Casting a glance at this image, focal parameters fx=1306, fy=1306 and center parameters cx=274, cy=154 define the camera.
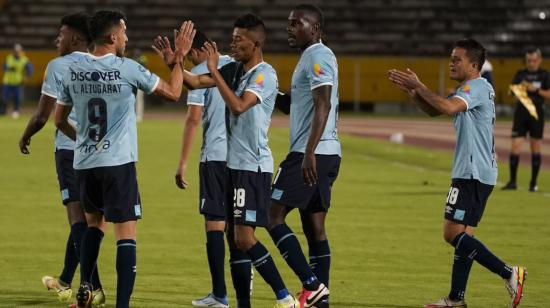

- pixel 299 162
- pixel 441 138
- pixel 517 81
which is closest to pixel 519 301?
pixel 299 162

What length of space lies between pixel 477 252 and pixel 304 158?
5.20ft

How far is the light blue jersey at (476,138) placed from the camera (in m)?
9.41

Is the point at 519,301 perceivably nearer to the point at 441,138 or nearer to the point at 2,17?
the point at 441,138

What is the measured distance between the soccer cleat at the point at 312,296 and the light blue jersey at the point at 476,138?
141 centimetres

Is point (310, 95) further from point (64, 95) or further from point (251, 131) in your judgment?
point (64, 95)

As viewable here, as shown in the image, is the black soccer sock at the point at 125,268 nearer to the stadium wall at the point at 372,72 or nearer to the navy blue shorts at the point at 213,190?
the navy blue shorts at the point at 213,190

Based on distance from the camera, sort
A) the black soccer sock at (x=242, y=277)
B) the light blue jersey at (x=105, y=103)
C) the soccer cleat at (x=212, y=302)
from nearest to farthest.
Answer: the light blue jersey at (x=105, y=103) → the black soccer sock at (x=242, y=277) → the soccer cleat at (x=212, y=302)

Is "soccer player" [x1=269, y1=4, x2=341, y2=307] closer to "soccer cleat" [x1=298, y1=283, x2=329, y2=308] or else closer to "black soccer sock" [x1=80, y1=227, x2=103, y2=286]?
"soccer cleat" [x1=298, y1=283, x2=329, y2=308]

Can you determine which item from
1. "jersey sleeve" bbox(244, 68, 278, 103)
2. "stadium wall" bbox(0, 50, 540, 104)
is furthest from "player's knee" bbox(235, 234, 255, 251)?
"stadium wall" bbox(0, 50, 540, 104)

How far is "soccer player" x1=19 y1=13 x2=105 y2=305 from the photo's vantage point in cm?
930

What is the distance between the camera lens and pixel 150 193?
709 inches

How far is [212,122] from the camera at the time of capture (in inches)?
382

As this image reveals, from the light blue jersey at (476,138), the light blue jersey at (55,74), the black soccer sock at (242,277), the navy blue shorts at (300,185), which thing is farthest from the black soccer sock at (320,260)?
the light blue jersey at (55,74)

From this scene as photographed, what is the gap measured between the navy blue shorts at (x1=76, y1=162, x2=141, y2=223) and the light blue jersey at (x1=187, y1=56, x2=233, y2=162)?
129 cm
